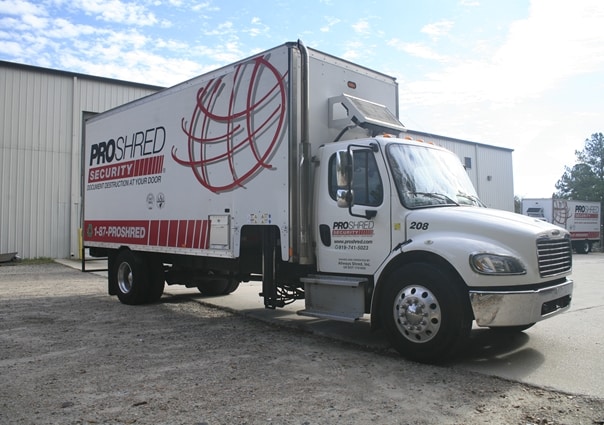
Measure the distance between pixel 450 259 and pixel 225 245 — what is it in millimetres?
3629

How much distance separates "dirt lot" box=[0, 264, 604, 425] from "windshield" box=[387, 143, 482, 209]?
6.30ft

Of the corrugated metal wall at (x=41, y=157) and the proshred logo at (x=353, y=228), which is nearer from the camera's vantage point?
the proshred logo at (x=353, y=228)

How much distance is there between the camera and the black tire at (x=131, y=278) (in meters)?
9.70

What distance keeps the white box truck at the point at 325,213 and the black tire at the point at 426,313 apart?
0.02 m

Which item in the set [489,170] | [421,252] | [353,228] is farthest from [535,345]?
[489,170]

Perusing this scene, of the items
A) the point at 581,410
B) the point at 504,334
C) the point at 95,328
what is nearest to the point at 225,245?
the point at 95,328

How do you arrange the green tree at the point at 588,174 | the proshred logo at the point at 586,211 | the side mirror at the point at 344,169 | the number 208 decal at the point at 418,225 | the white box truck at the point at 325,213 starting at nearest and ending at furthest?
the white box truck at the point at 325,213 < the number 208 decal at the point at 418,225 < the side mirror at the point at 344,169 < the proshred logo at the point at 586,211 < the green tree at the point at 588,174

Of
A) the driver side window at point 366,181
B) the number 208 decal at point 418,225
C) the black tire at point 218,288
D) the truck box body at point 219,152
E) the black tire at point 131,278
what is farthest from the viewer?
the black tire at point 218,288

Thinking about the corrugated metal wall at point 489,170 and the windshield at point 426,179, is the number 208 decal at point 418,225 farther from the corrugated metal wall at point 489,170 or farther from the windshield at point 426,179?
the corrugated metal wall at point 489,170

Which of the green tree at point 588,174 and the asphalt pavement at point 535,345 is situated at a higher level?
the green tree at point 588,174

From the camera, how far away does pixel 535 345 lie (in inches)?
254

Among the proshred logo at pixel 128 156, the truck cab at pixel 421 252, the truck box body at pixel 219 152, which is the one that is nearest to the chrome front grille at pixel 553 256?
the truck cab at pixel 421 252

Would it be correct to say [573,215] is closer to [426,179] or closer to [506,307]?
[426,179]

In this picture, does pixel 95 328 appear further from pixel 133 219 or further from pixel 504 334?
pixel 504 334
